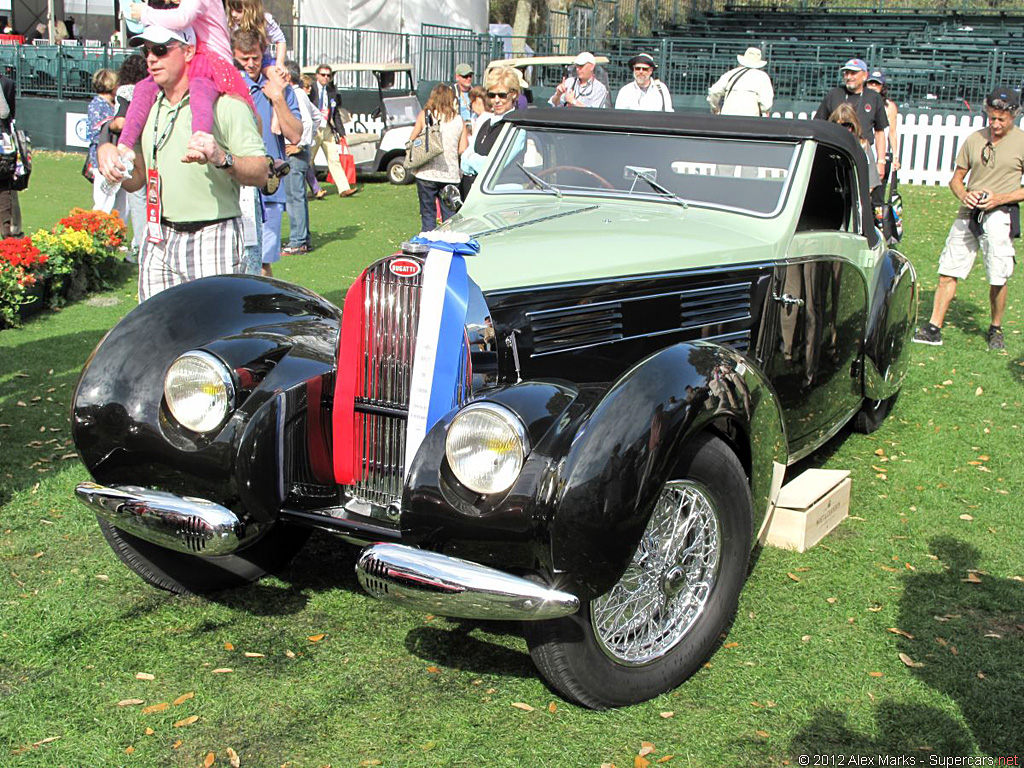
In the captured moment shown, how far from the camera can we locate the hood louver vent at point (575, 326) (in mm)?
3805

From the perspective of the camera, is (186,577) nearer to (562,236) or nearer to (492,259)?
(492,259)

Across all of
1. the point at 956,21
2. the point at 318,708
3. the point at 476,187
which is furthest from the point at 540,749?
the point at 956,21

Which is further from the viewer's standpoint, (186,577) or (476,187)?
(476,187)

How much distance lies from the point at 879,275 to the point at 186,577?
152 inches

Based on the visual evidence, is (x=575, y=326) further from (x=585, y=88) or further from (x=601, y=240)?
(x=585, y=88)

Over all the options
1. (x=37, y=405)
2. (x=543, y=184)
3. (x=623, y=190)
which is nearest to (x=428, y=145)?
(x=37, y=405)

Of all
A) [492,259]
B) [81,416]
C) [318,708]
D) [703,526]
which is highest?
[492,259]

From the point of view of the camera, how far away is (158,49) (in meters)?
4.49

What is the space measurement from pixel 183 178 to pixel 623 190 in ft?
6.63

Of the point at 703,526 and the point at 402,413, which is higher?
the point at 402,413

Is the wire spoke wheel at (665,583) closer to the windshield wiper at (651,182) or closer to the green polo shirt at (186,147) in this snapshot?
the windshield wiper at (651,182)

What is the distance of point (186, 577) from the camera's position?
13.1ft

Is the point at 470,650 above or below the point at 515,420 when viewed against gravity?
below

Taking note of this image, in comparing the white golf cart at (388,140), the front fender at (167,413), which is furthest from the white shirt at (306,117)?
the front fender at (167,413)
